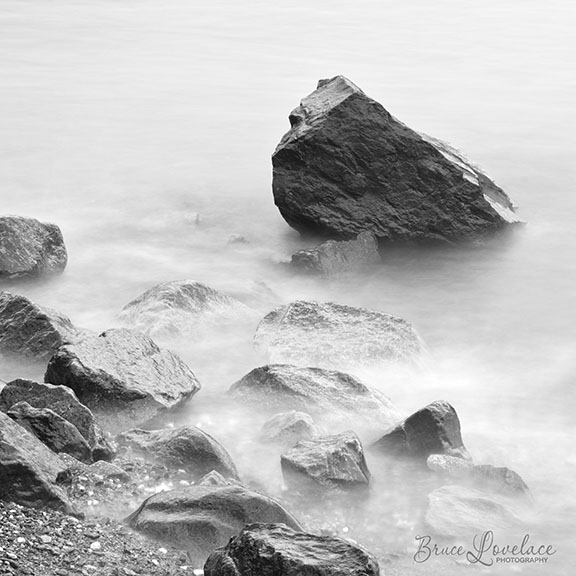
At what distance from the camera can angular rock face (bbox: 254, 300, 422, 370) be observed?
7805 millimetres

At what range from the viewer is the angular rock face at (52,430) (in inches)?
225

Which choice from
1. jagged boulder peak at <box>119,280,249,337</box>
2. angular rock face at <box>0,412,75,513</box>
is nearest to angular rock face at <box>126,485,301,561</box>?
angular rock face at <box>0,412,75,513</box>

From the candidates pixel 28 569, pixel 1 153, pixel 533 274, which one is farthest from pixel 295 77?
pixel 28 569

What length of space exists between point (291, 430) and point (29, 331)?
2136mm

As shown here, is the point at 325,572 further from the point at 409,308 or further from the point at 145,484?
the point at 409,308

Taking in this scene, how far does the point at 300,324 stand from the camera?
8125 millimetres

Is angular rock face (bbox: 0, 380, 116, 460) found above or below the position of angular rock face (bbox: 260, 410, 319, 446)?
above

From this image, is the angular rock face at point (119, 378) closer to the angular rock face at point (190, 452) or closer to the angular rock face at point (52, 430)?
Answer: the angular rock face at point (190, 452)

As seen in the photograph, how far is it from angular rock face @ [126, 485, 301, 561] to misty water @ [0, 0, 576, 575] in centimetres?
69

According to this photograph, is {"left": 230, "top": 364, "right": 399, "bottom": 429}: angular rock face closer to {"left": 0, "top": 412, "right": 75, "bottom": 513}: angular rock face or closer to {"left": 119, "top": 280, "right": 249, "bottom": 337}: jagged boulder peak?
{"left": 119, "top": 280, "right": 249, "bottom": 337}: jagged boulder peak

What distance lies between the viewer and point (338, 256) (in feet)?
32.5

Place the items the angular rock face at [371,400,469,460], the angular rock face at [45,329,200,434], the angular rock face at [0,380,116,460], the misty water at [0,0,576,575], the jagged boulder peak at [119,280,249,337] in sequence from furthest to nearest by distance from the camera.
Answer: the jagged boulder peak at [119,280,249,337], the misty water at [0,0,576,575], the angular rock face at [45,329,200,434], the angular rock face at [371,400,469,460], the angular rock face at [0,380,116,460]
